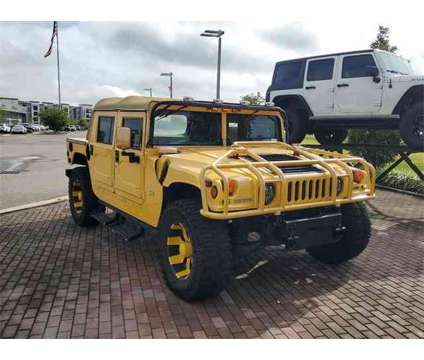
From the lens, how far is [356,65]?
7.93 m

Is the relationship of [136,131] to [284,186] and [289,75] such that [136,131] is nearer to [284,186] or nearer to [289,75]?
[284,186]

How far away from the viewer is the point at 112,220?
5.30 metres

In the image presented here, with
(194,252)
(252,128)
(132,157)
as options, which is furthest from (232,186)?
(252,128)

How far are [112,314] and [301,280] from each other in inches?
82.9

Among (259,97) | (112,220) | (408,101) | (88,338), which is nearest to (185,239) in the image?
(88,338)

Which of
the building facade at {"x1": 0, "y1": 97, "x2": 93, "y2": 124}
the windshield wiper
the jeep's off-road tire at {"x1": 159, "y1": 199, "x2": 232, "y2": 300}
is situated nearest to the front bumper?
the jeep's off-road tire at {"x1": 159, "y1": 199, "x2": 232, "y2": 300}

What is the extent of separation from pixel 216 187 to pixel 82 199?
11.6ft

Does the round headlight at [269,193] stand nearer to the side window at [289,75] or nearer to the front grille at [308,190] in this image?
the front grille at [308,190]

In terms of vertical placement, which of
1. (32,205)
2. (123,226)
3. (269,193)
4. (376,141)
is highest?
(376,141)

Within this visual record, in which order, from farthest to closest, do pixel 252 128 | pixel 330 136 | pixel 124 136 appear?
1. pixel 330 136
2. pixel 252 128
3. pixel 124 136

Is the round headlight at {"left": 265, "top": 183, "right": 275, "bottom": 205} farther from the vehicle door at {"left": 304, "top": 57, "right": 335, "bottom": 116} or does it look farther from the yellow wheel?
the vehicle door at {"left": 304, "top": 57, "right": 335, "bottom": 116}

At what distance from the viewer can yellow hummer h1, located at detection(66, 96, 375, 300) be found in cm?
343

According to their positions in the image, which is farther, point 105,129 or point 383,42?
point 383,42

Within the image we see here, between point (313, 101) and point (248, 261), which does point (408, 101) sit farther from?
point (248, 261)
